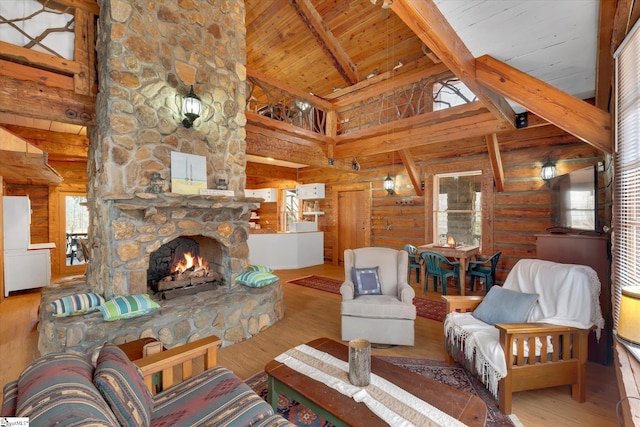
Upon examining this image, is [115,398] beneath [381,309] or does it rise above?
above

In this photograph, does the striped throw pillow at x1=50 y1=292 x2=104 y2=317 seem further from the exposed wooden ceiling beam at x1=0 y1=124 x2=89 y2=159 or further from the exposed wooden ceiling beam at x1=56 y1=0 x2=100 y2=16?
the exposed wooden ceiling beam at x1=0 y1=124 x2=89 y2=159

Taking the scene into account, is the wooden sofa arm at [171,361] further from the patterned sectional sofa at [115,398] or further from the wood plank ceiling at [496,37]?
the wood plank ceiling at [496,37]

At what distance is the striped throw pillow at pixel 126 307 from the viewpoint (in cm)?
270

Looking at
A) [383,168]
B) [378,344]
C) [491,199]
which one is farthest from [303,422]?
[383,168]

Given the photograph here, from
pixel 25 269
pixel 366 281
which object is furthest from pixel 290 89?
pixel 25 269

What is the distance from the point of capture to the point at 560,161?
184 inches

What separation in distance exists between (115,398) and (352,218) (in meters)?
6.70

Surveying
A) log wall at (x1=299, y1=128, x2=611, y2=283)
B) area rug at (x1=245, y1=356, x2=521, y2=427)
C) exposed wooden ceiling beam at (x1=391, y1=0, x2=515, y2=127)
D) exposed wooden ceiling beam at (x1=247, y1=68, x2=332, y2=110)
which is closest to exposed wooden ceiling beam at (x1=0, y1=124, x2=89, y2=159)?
exposed wooden ceiling beam at (x1=247, y1=68, x2=332, y2=110)

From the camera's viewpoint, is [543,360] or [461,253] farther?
[461,253]

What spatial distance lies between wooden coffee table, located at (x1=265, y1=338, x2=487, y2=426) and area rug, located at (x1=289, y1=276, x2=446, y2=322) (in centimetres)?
233

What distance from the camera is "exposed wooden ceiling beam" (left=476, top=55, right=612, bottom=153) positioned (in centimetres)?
234

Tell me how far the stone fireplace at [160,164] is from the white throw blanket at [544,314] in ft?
7.27

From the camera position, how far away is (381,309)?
3.01 meters

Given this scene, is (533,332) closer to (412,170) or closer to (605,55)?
(605,55)
